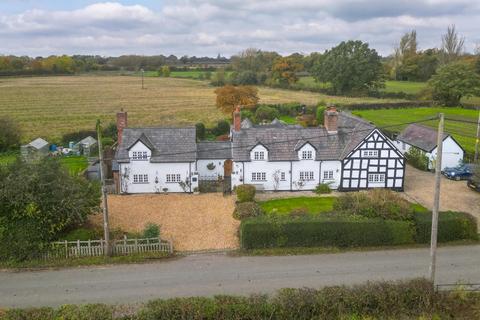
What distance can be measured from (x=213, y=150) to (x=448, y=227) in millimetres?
19252

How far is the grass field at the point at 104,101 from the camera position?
225ft

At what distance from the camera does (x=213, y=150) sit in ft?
123

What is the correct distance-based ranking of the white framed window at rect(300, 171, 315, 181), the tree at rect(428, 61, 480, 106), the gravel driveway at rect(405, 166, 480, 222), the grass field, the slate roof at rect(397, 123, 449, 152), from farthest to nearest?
the tree at rect(428, 61, 480, 106)
the grass field
the slate roof at rect(397, 123, 449, 152)
the white framed window at rect(300, 171, 315, 181)
the gravel driveway at rect(405, 166, 480, 222)

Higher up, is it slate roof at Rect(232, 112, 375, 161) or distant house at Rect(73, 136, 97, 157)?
slate roof at Rect(232, 112, 375, 161)

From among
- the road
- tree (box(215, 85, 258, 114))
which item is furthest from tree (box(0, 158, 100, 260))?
tree (box(215, 85, 258, 114))

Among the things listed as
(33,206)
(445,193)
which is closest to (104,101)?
(33,206)

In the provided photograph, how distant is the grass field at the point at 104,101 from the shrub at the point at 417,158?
33145 millimetres

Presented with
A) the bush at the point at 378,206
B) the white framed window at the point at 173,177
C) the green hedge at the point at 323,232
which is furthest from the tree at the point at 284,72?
the green hedge at the point at 323,232

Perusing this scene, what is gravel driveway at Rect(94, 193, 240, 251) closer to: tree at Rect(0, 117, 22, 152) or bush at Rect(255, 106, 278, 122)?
tree at Rect(0, 117, 22, 152)

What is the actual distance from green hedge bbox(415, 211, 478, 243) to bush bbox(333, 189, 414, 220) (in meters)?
0.80

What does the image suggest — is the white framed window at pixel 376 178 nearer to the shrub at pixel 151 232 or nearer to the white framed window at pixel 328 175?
the white framed window at pixel 328 175

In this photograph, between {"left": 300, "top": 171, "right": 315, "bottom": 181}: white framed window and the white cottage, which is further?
{"left": 300, "top": 171, "right": 315, "bottom": 181}: white framed window

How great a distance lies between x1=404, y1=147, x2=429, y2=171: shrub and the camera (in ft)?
138

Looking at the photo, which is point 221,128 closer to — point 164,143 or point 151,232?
point 164,143
